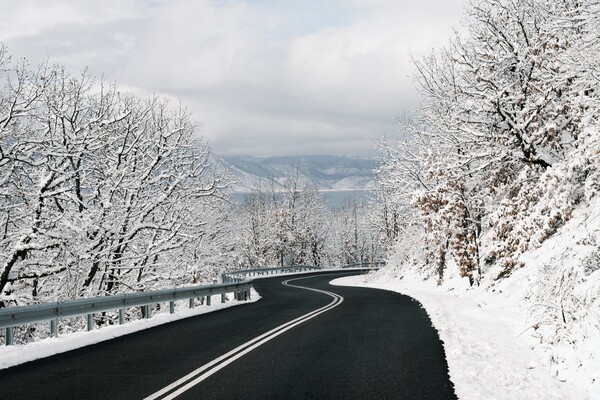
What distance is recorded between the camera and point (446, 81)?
85.1 ft

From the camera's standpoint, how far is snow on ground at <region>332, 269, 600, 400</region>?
7004mm

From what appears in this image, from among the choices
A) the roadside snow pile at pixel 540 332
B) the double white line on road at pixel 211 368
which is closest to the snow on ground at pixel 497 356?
the roadside snow pile at pixel 540 332

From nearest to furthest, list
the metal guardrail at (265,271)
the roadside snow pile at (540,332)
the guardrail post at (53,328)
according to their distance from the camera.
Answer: the roadside snow pile at (540,332)
the guardrail post at (53,328)
the metal guardrail at (265,271)

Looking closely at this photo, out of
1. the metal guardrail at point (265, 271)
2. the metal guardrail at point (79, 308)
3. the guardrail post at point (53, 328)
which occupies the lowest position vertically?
the metal guardrail at point (265, 271)

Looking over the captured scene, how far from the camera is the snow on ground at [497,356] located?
23.0 ft

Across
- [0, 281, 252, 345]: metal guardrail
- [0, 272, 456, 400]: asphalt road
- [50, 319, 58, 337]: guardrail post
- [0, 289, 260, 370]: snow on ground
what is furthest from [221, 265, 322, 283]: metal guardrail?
[50, 319, 58, 337]: guardrail post

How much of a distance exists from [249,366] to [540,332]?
5917mm

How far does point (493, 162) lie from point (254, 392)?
1467 centimetres

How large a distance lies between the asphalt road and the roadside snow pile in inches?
21.2

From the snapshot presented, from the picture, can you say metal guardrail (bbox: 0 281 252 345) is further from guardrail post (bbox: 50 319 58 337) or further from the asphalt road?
the asphalt road

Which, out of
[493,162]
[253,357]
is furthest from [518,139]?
[253,357]

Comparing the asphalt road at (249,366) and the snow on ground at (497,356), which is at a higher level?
the asphalt road at (249,366)

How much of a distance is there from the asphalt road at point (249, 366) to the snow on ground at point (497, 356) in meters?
0.31

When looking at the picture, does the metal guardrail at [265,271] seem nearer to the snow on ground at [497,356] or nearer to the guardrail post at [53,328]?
the snow on ground at [497,356]
